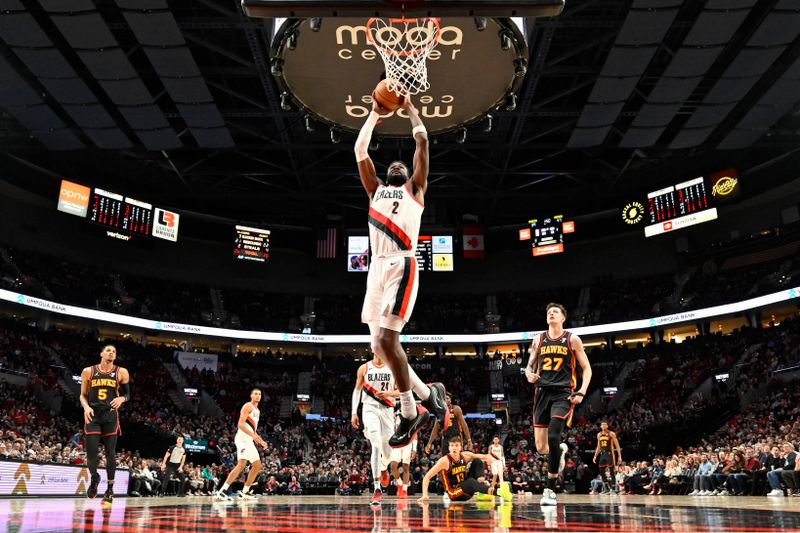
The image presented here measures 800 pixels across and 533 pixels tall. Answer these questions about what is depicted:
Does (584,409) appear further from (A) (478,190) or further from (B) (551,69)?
(B) (551,69)

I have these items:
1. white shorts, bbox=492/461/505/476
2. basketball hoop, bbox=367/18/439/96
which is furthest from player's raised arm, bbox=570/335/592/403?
white shorts, bbox=492/461/505/476

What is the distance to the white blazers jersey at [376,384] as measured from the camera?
1003cm

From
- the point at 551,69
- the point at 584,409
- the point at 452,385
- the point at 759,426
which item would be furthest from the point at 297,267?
the point at 759,426

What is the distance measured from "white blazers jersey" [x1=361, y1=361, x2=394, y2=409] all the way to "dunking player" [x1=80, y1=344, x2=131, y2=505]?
11.3 ft

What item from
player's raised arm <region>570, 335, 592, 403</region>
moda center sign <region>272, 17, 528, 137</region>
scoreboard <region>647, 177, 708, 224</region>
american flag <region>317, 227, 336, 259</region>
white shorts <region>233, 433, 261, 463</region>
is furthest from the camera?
american flag <region>317, 227, 336, 259</region>

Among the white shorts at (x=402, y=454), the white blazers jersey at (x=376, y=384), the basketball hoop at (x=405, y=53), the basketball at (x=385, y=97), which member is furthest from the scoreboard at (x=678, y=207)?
the basketball at (x=385, y=97)

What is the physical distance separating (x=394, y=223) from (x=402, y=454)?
7414 millimetres

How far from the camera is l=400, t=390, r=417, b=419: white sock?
5836 mm

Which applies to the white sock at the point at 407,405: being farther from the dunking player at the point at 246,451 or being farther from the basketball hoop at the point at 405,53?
→ the dunking player at the point at 246,451

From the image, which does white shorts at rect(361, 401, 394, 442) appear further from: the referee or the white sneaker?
the referee

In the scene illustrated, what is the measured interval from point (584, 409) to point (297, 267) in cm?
1998

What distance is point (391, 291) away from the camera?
5.42 m

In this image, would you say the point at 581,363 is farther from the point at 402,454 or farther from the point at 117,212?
the point at 117,212

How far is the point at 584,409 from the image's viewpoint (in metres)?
34.6
